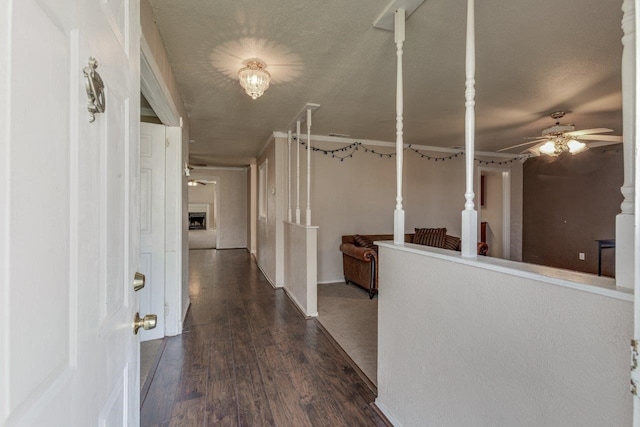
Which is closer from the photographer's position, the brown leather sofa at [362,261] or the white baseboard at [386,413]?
the white baseboard at [386,413]

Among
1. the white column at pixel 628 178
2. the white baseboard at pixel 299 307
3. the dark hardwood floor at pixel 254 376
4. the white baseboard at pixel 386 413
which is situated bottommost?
the dark hardwood floor at pixel 254 376

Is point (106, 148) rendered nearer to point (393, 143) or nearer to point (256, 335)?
point (256, 335)

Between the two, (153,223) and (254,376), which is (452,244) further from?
(153,223)

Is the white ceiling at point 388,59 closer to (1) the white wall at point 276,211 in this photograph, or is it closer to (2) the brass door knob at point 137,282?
(1) the white wall at point 276,211

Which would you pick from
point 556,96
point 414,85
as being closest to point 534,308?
point 414,85

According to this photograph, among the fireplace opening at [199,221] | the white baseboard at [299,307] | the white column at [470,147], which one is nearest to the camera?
the white column at [470,147]

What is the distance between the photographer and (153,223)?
9.20 feet

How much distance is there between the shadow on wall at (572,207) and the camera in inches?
210

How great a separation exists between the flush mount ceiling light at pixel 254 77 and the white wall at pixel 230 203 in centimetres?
675

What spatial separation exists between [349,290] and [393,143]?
8.72ft

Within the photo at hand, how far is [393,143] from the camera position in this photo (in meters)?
5.29

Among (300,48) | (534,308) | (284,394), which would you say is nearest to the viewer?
(534,308)

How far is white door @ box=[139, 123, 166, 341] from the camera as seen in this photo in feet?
9.05

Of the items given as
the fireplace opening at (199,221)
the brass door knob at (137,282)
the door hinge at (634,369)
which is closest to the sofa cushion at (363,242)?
the brass door knob at (137,282)
